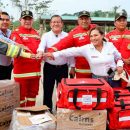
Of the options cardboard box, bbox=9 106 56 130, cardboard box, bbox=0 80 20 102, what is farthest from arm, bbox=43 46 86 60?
cardboard box, bbox=9 106 56 130

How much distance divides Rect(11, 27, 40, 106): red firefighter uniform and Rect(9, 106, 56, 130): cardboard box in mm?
1147

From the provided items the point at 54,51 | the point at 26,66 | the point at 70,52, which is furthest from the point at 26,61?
the point at 70,52

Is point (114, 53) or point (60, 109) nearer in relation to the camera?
point (60, 109)

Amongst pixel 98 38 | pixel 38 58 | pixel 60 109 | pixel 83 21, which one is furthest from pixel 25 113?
pixel 83 21

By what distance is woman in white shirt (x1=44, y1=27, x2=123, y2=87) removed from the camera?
4453 millimetres

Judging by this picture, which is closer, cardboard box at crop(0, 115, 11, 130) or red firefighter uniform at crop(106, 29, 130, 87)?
cardboard box at crop(0, 115, 11, 130)

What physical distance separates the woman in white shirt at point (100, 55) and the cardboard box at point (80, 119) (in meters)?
0.88

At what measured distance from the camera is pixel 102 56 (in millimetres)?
4445

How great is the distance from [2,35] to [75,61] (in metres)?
1.24

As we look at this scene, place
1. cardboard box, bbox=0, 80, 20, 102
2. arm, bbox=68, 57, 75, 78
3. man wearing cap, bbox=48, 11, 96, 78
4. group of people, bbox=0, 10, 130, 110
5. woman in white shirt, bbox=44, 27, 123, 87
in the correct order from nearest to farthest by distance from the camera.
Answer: cardboard box, bbox=0, 80, 20, 102 < woman in white shirt, bbox=44, 27, 123, 87 < group of people, bbox=0, 10, 130, 110 < man wearing cap, bbox=48, 11, 96, 78 < arm, bbox=68, 57, 75, 78

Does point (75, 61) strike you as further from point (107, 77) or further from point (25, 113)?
point (25, 113)

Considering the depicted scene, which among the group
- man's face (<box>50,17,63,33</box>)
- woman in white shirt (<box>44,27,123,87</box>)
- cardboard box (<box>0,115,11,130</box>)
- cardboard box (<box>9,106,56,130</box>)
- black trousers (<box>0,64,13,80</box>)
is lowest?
cardboard box (<box>0,115,11,130</box>)

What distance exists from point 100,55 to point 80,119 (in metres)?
1.08

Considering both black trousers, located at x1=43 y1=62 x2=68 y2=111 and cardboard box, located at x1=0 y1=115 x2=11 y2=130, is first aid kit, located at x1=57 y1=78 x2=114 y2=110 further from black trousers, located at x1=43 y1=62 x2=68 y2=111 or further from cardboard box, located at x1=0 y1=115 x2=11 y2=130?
black trousers, located at x1=43 y1=62 x2=68 y2=111
